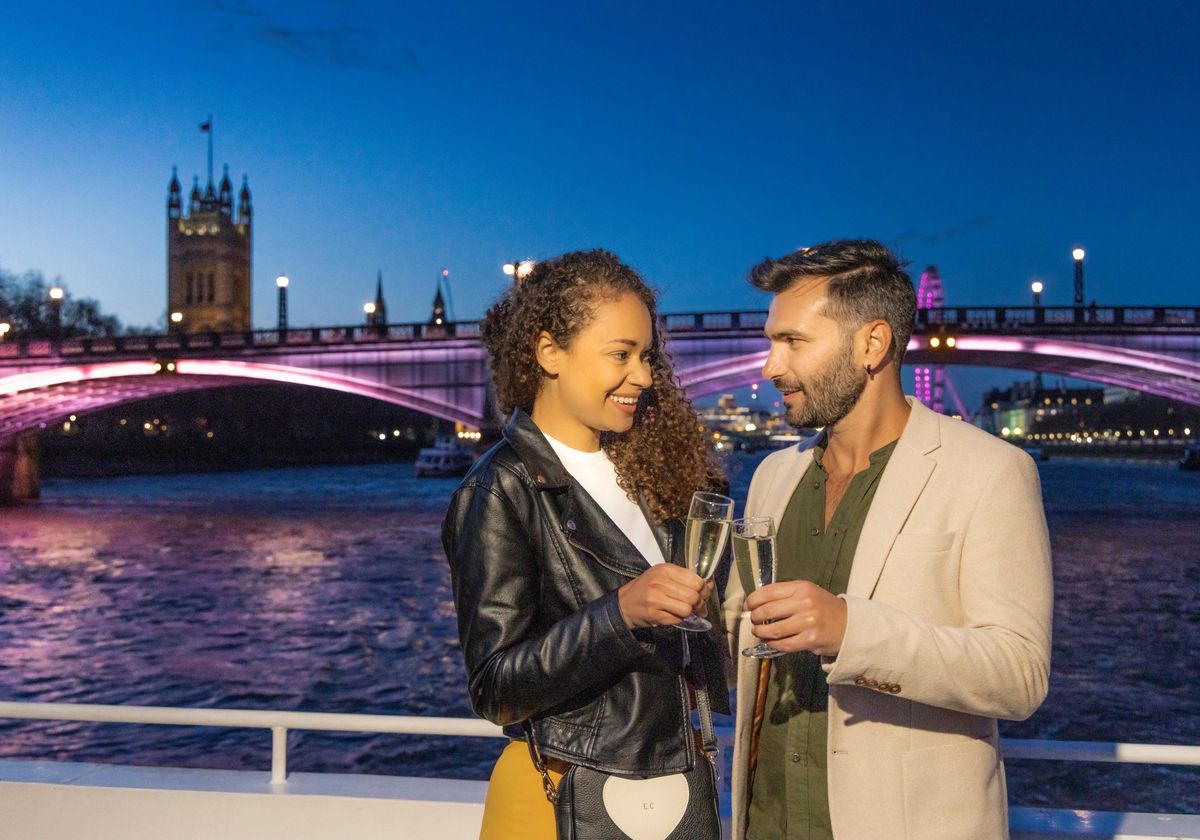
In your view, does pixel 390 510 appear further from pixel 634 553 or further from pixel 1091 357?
pixel 634 553

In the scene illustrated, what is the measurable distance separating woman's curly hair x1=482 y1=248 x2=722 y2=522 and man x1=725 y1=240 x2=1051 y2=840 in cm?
21

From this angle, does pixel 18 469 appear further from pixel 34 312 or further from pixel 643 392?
pixel 643 392

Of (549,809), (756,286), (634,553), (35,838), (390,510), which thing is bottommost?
(390,510)

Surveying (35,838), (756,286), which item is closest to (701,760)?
(756,286)

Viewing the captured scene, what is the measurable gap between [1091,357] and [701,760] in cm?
3725

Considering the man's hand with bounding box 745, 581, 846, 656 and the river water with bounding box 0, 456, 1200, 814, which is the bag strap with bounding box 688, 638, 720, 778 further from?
the river water with bounding box 0, 456, 1200, 814

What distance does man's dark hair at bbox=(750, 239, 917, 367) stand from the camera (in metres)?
2.12

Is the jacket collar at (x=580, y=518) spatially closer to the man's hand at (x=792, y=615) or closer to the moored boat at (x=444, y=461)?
the man's hand at (x=792, y=615)

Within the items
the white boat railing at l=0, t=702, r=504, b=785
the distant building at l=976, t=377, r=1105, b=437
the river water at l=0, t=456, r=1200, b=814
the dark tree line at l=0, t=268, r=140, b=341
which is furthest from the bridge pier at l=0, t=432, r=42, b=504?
the distant building at l=976, t=377, r=1105, b=437

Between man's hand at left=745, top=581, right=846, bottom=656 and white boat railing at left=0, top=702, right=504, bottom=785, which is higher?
man's hand at left=745, top=581, right=846, bottom=656

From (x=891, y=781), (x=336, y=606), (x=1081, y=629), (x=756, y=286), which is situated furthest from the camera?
(x=336, y=606)

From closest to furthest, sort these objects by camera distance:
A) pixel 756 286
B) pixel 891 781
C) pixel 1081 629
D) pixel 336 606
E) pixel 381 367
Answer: pixel 891 781 → pixel 756 286 → pixel 1081 629 → pixel 336 606 → pixel 381 367

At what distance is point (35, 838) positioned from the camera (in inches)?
130

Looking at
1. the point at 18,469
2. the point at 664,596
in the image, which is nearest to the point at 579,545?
the point at 664,596
